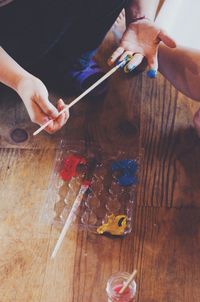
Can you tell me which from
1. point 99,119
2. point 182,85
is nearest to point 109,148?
point 99,119

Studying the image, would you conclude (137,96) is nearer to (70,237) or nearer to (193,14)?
(193,14)

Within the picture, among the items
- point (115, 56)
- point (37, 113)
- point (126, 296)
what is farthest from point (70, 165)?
point (126, 296)

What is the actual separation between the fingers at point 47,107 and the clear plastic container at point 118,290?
0.38m

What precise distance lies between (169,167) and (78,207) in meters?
0.26

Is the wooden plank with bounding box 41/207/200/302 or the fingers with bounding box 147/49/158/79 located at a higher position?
the fingers with bounding box 147/49/158/79

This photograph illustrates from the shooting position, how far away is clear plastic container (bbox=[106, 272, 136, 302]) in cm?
96

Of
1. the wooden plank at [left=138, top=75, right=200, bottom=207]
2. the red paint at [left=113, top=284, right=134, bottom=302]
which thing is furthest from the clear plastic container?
the wooden plank at [left=138, top=75, right=200, bottom=207]

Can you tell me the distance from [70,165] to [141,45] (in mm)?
362

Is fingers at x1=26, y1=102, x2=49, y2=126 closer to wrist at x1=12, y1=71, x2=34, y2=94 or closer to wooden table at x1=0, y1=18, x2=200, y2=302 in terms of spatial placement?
wrist at x1=12, y1=71, x2=34, y2=94

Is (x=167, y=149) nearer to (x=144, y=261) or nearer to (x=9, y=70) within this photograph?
(x=144, y=261)

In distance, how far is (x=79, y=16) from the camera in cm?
125

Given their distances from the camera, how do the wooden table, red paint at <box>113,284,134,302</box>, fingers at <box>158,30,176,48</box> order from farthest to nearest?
fingers at <box>158,30,176,48</box> < the wooden table < red paint at <box>113,284,134,302</box>

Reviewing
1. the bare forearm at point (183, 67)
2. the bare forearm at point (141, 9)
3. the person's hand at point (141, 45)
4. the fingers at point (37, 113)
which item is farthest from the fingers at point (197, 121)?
→ the fingers at point (37, 113)

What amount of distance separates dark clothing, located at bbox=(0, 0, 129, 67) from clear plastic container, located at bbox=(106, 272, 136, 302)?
0.61 meters
